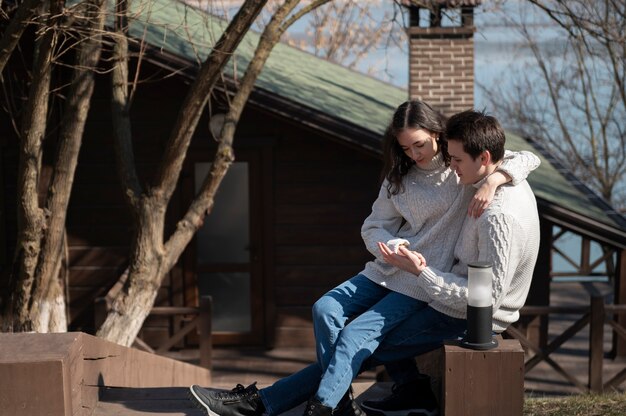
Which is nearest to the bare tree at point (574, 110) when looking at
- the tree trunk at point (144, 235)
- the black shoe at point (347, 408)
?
the tree trunk at point (144, 235)

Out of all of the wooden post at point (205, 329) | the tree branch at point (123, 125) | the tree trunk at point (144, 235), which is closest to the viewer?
the tree trunk at point (144, 235)

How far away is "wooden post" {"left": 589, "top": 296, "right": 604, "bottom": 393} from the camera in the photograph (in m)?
8.81

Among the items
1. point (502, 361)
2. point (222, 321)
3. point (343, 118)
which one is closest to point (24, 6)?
point (502, 361)

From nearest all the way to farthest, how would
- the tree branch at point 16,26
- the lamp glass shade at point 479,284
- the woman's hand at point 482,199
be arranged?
the lamp glass shade at point 479,284, the woman's hand at point 482,199, the tree branch at point 16,26

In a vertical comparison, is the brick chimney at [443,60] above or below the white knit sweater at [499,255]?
above

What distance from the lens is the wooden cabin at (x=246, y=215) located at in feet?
33.3

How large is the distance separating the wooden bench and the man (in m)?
0.22

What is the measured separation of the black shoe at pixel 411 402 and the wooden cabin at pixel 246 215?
568cm

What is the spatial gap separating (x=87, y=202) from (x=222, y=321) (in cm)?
213

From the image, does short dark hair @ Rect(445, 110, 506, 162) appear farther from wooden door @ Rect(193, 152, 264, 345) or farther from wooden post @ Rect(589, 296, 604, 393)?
wooden door @ Rect(193, 152, 264, 345)

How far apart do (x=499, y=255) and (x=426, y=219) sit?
502 mm

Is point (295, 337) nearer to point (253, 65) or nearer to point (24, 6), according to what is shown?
point (253, 65)

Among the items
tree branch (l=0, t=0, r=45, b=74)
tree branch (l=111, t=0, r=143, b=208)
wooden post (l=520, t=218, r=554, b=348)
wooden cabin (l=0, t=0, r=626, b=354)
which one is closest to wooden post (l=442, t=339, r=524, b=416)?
tree branch (l=0, t=0, r=45, b=74)

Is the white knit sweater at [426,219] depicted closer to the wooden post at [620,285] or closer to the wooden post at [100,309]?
the wooden post at [100,309]
